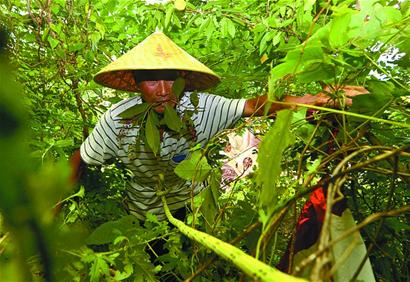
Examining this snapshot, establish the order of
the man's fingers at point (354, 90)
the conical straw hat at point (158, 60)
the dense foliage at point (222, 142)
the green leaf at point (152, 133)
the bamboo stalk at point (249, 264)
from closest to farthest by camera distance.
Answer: the dense foliage at point (222, 142) < the bamboo stalk at point (249, 264) < the man's fingers at point (354, 90) < the green leaf at point (152, 133) < the conical straw hat at point (158, 60)

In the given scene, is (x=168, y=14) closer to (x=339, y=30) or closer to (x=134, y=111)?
Answer: (x=134, y=111)

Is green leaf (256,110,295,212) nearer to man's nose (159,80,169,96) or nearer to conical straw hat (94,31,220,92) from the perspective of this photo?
conical straw hat (94,31,220,92)

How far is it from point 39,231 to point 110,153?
70.6 inches

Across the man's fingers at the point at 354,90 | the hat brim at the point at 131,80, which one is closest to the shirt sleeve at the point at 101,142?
the hat brim at the point at 131,80

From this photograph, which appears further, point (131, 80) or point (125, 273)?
point (131, 80)

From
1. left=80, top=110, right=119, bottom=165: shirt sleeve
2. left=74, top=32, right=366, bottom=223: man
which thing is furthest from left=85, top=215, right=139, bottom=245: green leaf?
left=80, top=110, right=119, bottom=165: shirt sleeve

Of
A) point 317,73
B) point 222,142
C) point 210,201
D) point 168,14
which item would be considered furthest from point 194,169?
point 168,14

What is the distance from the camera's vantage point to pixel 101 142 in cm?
185

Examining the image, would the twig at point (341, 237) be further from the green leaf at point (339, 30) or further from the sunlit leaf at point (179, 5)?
the sunlit leaf at point (179, 5)

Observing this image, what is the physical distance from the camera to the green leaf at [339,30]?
2.04 feet

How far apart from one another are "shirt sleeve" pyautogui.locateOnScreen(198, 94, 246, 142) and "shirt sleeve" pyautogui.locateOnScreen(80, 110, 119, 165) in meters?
0.37

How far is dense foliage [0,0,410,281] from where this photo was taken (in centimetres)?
18

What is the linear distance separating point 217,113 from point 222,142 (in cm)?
39

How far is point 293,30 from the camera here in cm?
141
